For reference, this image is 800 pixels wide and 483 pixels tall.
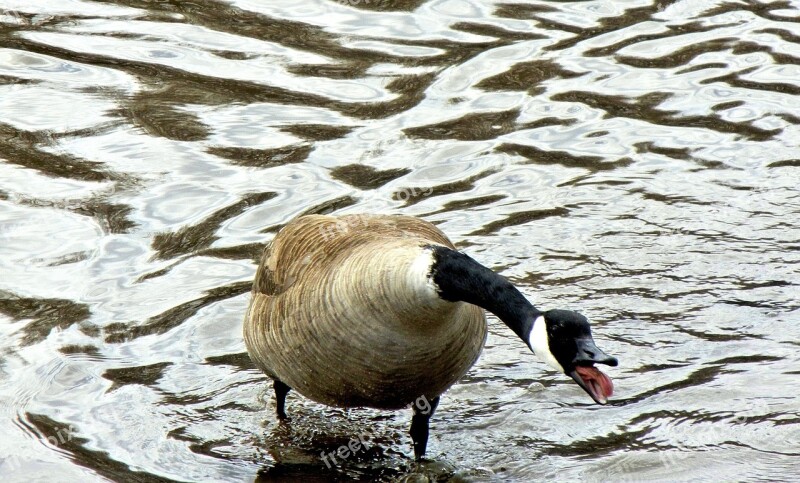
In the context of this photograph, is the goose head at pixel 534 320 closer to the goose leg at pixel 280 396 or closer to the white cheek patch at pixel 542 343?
the white cheek patch at pixel 542 343

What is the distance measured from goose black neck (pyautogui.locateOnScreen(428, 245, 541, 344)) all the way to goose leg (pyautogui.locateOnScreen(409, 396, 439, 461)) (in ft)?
3.74

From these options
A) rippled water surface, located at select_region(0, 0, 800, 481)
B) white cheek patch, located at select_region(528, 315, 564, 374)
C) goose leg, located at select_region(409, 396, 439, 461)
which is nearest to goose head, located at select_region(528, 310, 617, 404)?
white cheek patch, located at select_region(528, 315, 564, 374)

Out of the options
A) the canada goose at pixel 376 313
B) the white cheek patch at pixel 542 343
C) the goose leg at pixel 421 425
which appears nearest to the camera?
the white cheek patch at pixel 542 343

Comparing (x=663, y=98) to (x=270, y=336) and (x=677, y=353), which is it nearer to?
(x=677, y=353)

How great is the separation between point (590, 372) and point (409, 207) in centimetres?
487

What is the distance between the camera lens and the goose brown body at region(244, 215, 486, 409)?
5199 millimetres

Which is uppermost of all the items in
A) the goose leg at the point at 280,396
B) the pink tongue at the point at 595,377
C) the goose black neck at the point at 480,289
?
the goose black neck at the point at 480,289

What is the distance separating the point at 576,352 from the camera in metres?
4.20

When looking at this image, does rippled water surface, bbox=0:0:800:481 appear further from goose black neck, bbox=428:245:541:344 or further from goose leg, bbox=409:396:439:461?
goose black neck, bbox=428:245:541:344

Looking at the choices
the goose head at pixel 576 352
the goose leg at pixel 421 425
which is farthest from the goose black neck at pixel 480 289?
the goose leg at pixel 421 425

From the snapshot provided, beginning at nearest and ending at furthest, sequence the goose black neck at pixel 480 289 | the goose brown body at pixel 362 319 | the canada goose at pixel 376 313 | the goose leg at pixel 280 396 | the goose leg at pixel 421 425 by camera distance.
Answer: the goose black neck at pixel 480 289 → the canada goose at pixel 376 313 → the goose brown body at pixel 362 319 → the goose leg at pixel 421 425 → the goose leg at pixel 280 396

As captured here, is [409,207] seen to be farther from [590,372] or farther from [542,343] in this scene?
[590,372]

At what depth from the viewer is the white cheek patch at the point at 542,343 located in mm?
4324

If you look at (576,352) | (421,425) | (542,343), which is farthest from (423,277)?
(421,425)
